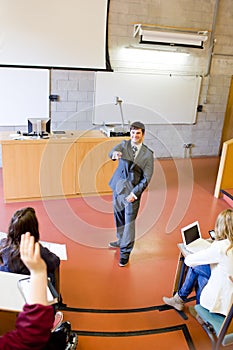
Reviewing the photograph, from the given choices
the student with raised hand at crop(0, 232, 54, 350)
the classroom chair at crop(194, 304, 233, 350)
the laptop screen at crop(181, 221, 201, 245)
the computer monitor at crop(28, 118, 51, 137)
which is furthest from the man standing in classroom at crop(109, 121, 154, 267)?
the student with raised hand at crop(0, 232, 54, 350)

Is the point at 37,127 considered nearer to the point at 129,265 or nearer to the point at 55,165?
the point at 55,165

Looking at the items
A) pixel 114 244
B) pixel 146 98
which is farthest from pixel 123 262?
pixel 146 98

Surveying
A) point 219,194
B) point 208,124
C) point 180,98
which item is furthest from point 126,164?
point 208,124

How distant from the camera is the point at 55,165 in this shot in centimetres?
462

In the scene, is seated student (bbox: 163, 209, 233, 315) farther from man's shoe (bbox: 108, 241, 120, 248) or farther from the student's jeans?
man's shoe (bbox: 108, 241, 120, 248)

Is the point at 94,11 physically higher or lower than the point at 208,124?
higher

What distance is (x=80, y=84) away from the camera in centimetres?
605

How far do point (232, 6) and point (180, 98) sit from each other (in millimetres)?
2059

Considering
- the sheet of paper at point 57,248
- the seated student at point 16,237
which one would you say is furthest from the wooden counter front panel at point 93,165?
the seated student at point 16,237

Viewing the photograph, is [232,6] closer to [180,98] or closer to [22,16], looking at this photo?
[180,98]

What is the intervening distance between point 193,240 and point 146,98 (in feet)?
14.5

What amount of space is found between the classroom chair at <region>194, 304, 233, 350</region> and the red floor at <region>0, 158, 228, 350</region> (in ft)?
1.29

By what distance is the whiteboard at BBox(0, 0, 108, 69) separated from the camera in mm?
5375

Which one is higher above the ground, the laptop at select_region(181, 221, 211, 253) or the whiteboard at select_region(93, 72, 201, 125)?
the whiteboard at select_region(93, 72, 201, 125)
